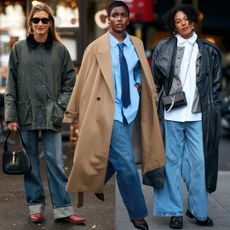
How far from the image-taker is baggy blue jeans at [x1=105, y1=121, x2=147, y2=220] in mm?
4941

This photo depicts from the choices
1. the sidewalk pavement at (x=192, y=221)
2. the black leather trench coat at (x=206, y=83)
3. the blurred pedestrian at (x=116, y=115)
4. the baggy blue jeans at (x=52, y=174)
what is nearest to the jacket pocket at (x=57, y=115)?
the baggy blue jeans at (x=52, y=174)

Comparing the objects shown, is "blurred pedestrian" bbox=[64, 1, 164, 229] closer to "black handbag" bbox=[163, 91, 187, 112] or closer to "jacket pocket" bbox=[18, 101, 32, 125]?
"black handbag" bbox=[163, 91, 187, 112]

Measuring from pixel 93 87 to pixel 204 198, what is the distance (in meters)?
1.49

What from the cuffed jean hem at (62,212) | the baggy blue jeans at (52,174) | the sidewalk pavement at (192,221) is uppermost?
the baggy blue jeans at (52,174)

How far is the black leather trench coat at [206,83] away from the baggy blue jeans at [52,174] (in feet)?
3.25

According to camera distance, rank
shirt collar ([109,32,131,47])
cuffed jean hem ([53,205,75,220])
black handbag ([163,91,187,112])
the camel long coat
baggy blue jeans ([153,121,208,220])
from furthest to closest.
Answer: cuffed jean hem ([53,205,75,220]) → baggy blue jeans ([153,121,208,220]) → black handbag ([163,91,187,112]) → shirt collar ([109,32,131,47]) → the camel long coat

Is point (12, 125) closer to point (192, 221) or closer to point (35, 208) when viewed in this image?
point (35, 208)

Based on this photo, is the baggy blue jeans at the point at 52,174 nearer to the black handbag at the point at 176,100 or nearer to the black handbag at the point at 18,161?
the black handbag at the point at 18,161

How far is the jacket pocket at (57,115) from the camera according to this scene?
562 cm

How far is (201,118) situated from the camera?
18.4 feet

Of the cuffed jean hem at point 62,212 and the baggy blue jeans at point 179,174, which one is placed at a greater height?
the baggy blue jeans at point 179,174

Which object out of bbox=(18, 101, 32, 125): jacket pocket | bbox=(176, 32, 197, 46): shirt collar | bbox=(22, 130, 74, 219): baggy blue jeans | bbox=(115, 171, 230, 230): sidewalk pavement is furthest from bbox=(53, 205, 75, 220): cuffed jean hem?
bbox=(176, 32, 197, 46): shirt collar

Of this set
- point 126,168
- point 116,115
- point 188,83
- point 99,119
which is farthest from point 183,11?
point 126,168

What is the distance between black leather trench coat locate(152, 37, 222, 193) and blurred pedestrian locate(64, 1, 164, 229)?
47 cm
